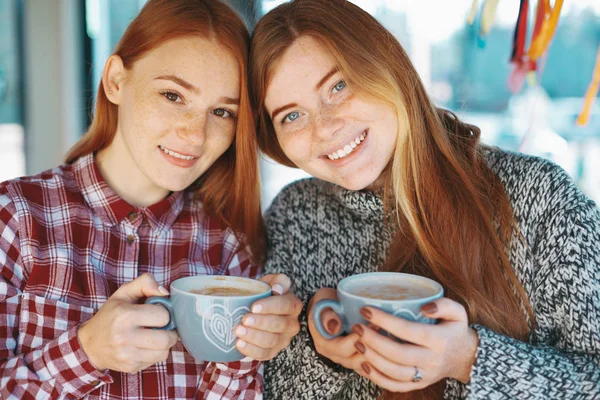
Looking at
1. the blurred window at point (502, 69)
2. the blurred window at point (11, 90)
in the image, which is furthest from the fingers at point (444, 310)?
the blurred window at point (11, 90)

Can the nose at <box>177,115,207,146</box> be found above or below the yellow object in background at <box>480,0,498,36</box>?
below

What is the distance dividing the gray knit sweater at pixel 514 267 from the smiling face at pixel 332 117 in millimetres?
136

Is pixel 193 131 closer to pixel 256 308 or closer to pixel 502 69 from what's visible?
pixel 256 308

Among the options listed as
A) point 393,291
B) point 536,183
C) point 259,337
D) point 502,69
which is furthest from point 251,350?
point 502,69

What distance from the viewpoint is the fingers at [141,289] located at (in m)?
0.96

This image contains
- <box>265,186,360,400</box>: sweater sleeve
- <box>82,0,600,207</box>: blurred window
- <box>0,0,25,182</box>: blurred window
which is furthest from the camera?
<box>82,0,600,207</box>: blurred window

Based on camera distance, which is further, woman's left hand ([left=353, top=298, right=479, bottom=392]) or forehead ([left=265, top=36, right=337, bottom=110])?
forehead ([left=265, top=36, right=337, bottom=110])

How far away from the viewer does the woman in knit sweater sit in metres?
1.01

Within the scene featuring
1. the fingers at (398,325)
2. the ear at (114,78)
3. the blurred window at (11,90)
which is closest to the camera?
the fingers at (398,325)

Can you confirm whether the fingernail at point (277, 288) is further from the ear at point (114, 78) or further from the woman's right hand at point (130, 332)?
the ear at point (114, 78)

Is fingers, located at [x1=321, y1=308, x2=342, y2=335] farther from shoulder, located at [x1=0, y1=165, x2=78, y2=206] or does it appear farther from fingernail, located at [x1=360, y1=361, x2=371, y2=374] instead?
shoulder, located at [x1=0, y1=165, x2=78, y2=206]

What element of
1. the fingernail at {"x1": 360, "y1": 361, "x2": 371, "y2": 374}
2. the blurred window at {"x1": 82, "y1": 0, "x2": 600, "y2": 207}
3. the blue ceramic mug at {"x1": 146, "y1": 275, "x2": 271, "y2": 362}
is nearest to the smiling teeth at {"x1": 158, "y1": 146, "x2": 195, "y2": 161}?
the blue ceramic mug at {"x1": 146, "y1": 275, "x2": 271, "y2": 362}

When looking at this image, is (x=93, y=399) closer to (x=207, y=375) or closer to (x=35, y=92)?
(x=207, y=375)

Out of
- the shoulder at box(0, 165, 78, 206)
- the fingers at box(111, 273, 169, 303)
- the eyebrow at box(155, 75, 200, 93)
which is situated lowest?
the fingers at box(111, 273, 169, 303)
